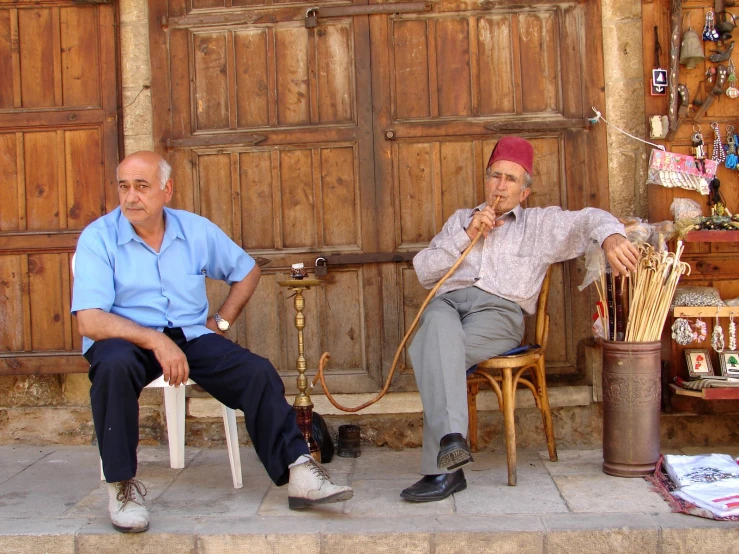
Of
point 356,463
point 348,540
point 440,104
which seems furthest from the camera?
point 440,104

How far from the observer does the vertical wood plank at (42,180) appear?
445 cm

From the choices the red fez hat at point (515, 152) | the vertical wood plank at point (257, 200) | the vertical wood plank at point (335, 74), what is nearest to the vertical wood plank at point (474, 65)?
the red fez hat at point (515, 152)

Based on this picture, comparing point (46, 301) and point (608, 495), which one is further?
point (46, 301)

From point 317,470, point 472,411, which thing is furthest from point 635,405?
point 317,470

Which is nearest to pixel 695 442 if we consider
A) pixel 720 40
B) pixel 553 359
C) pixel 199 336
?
pixel 553 359

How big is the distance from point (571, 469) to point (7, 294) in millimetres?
3081

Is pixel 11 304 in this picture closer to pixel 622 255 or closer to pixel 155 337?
pixel 155 337

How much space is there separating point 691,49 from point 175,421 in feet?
10.2

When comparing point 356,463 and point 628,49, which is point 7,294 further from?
point 628,49

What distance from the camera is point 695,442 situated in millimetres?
4258

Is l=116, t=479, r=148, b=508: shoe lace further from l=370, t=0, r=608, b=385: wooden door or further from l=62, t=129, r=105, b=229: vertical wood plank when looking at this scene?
l=62, t=129, r=105, b=229: vertical wood plank

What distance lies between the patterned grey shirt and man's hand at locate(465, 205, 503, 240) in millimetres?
41

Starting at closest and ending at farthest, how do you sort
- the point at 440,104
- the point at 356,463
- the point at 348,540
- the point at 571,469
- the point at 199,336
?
1. the point at 348,540
2. the point at 199,336
3. the point at 571,469
4. the point at 356,463
5. the point at 440,104

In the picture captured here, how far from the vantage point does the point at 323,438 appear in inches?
159
